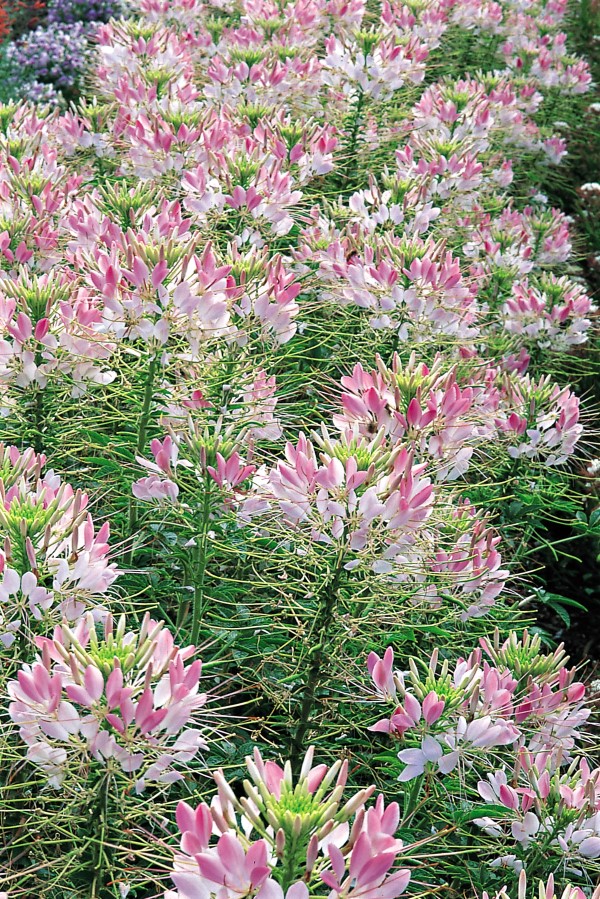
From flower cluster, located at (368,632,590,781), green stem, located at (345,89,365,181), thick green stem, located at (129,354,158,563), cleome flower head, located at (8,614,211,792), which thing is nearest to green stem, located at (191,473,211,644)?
thick green stem, located at (129,354,158,563)

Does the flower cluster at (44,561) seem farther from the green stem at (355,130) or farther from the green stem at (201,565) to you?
the green stem at (355,130)

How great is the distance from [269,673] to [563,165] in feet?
15.6

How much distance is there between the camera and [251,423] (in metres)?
2.24

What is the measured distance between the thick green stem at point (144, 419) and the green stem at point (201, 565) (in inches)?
8.0

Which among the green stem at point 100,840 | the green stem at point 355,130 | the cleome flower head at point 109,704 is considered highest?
the green stem at point 355,130

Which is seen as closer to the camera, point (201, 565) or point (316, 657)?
point (316, 657)

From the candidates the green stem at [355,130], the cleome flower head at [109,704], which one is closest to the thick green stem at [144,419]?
the cleome flower head at [109,704]

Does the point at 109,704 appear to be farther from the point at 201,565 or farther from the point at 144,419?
the point at 144,419

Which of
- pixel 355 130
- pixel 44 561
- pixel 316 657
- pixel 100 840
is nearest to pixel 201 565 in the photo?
pixel 316 657

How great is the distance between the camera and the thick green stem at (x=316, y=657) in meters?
1.71

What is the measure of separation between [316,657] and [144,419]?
713 millimetres

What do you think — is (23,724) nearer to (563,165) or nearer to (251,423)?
(251,423)

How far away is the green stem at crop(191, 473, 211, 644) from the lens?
187 centimetres

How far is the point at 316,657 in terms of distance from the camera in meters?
1.77
